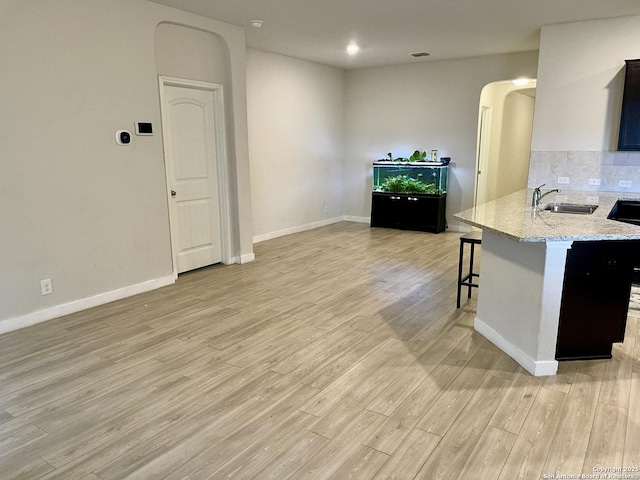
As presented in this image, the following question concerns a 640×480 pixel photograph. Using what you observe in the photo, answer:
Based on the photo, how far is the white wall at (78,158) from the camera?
3396mm

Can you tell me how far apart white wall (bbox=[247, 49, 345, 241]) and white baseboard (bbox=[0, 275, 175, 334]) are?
2426mm

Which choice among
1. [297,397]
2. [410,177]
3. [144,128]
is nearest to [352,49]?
[410,177]

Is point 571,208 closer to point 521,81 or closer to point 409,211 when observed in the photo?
point 409,211

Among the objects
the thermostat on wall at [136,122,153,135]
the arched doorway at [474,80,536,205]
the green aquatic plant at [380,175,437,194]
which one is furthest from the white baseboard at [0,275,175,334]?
the arched doorway at [474,80,536,205]

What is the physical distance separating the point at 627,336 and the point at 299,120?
548cm

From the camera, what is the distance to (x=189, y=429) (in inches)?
89.7

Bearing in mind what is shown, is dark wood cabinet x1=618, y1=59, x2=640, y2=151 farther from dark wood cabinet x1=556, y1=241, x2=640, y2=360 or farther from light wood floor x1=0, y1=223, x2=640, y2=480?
dark wood cabinet x1=556, y1=241, x2=640, y2=360

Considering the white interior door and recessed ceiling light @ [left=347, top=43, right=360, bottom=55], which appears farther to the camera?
recessed ceiling light @ [left=347, top=43, right=360, bottom=55]

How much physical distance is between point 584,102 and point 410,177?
10.1 ft

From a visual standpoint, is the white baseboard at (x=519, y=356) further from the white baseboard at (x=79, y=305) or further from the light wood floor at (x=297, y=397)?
the white baseboard at (x=79, y=305)

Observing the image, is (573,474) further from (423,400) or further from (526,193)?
(526,193)

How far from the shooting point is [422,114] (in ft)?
24.8

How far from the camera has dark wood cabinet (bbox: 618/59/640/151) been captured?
14.7 feet

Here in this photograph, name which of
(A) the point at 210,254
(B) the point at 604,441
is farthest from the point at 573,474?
→ (A) the point at 210,254
